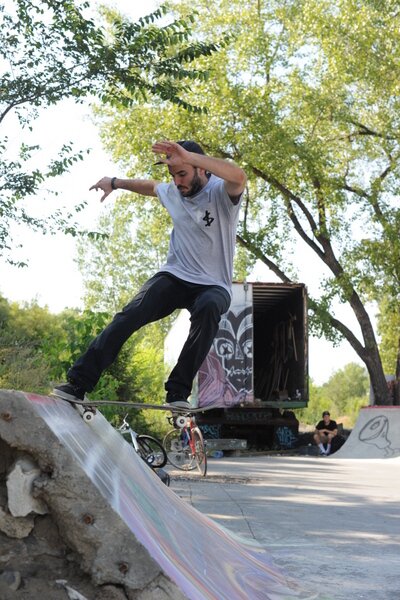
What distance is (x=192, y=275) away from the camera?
16.4 feet

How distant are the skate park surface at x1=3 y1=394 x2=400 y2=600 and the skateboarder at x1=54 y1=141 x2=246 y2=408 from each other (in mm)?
538

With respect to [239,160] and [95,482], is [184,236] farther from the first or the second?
[239,160]

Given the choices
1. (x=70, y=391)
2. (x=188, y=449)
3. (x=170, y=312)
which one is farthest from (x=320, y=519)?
(x=188, y=449)

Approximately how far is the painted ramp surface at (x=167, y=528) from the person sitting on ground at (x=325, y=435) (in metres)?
19.2

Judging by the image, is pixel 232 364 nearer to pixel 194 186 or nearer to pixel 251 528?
pixel 251 528

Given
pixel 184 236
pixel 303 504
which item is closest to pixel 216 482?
pixel 303 504

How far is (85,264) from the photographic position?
2454 inches

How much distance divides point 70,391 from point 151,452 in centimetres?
838

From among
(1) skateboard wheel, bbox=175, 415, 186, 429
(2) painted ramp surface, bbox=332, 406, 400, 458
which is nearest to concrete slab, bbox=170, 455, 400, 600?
(1) skateboard wheel, bbox=175, 415, 186, 429

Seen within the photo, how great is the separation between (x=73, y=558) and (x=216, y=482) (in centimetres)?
992

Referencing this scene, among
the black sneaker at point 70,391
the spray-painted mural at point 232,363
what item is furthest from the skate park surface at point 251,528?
the spray-painted mural at point 232,363

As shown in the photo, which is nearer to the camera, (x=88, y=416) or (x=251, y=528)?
(x=88, y=416)

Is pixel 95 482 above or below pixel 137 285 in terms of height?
below

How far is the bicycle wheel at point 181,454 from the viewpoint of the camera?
14.5m
